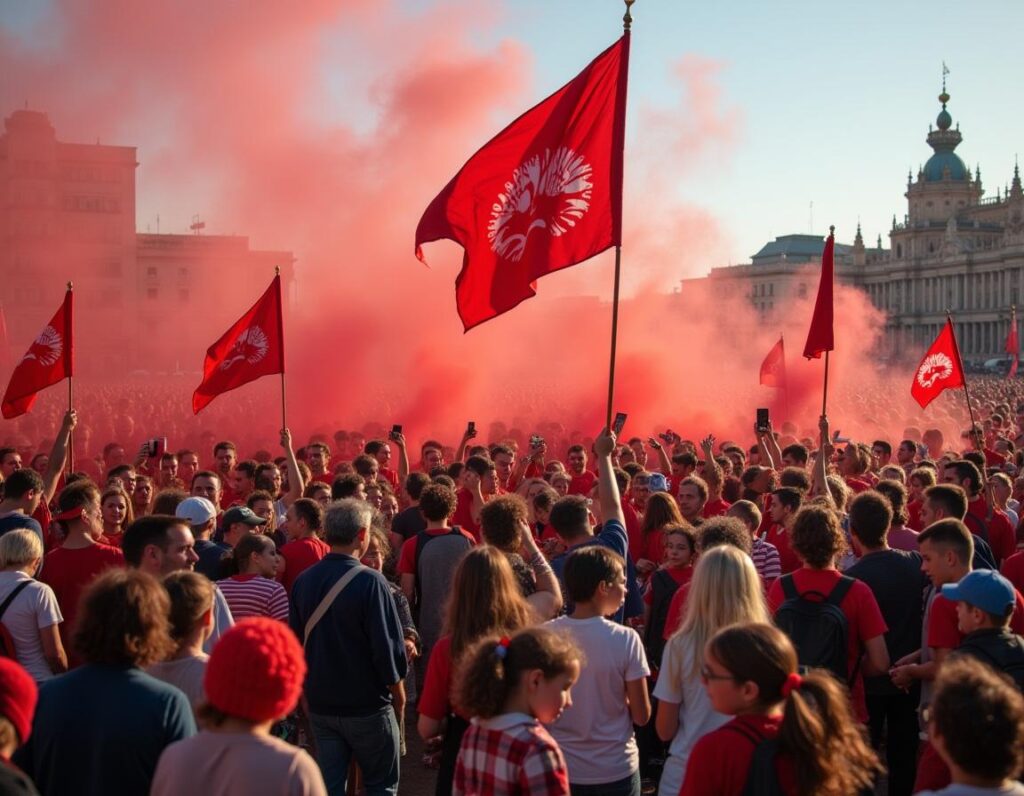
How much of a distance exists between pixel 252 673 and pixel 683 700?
1.96 m


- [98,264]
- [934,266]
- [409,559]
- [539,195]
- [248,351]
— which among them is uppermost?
[934,266]

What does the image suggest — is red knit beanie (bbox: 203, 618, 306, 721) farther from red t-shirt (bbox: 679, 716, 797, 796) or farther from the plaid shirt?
red t-shirt (bbox: 679, 716, 797, 796)

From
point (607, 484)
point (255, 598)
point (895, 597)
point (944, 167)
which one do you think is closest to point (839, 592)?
point (895, 597)

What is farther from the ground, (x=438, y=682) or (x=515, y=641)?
(x=515, y=641)

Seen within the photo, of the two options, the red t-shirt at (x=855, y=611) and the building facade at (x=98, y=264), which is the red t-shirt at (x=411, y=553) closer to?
the red t-shirt at (x=855, y=611)

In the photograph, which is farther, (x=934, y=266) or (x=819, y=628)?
(x=934, y=266)

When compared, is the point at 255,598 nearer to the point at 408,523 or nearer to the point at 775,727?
the point at 408,523

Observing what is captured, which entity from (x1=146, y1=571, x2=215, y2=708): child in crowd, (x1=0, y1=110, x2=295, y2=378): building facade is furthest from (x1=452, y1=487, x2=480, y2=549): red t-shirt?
(x1=0, y1=110, x2=295, y2=378): building facade

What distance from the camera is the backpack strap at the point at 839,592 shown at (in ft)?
18.0

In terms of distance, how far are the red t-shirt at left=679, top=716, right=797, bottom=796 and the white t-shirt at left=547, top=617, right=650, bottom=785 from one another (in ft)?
3.66

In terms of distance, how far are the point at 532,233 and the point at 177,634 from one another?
14.2 ft

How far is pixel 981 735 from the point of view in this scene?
305cm

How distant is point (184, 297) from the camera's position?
5344cm

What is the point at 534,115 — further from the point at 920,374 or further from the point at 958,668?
the point at 920,374
